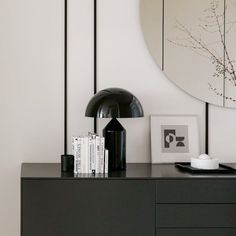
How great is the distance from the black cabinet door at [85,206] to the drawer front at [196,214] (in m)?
0.07

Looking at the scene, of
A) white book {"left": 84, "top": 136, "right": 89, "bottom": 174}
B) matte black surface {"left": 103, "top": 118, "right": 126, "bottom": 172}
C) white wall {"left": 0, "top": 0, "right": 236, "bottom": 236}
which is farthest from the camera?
white wall {"left": 0, "top": 0, "right": 236, "bottom": 236}

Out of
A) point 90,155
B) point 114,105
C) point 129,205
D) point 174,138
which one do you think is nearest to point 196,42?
point 174,138

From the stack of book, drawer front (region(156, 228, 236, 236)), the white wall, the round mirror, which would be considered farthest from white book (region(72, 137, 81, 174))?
the round mirror

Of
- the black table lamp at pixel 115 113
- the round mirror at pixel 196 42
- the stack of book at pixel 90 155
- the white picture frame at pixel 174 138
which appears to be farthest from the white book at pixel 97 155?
the round mirror at pixel 196 42

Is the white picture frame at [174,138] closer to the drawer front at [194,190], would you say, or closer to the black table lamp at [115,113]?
the black table lamp at [115,113]

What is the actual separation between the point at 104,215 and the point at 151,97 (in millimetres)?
812

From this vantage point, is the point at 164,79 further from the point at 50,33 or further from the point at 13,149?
the point at 13,149

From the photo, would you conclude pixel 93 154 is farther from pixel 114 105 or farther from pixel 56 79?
pixel 56 79

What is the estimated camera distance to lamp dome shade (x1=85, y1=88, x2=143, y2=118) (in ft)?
8.73

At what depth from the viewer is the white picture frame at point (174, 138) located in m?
2.98

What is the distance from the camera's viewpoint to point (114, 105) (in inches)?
105

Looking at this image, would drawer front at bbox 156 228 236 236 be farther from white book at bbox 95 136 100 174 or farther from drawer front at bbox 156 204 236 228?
white book at bbox 95 136 100 174

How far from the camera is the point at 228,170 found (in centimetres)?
266

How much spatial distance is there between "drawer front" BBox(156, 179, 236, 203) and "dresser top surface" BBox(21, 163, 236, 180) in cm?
2
